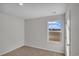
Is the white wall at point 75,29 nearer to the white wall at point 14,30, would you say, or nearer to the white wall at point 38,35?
the white wall at point 38,35

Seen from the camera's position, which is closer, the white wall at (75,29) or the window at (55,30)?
the white wall at (75,29)

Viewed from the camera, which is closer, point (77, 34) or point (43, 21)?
point (77, 34)

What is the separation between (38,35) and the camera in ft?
3.42

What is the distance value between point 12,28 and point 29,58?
0.58m

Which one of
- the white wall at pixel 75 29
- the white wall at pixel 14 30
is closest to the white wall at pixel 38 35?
the white wall at pixel 14 30

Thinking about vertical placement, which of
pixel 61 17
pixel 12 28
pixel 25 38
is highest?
pixel 61 17

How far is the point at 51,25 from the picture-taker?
898mm

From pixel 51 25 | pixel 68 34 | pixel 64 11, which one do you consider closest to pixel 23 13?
pixel 51 25

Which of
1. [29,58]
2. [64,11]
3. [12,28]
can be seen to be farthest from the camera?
[12,28]

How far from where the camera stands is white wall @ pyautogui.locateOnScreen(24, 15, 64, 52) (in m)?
0.97

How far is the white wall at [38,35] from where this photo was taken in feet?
3.17

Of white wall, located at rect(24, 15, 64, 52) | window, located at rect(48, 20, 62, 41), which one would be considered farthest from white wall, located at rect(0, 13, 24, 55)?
window, located at rect(48, 20, 62, 41)

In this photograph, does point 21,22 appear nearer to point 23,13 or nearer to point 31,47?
point 23,13

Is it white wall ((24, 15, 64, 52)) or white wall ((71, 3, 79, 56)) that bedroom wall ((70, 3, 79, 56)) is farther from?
white wall ((24, 15, 64, 52))
